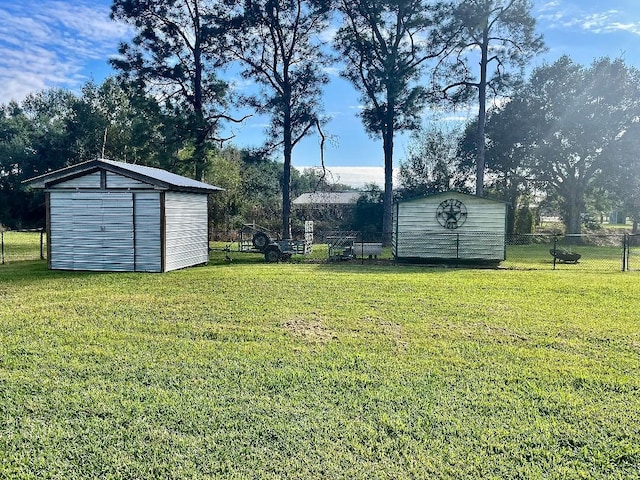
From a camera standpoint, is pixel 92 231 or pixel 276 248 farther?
pixel 276 248

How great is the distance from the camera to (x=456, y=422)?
3.49m

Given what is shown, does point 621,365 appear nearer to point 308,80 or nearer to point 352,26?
point 308,80

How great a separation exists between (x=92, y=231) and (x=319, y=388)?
10.2 metres

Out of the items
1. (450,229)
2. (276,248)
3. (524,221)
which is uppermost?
(524,221)

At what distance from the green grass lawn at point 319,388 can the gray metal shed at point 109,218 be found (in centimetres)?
384

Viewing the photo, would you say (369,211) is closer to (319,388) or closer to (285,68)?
(285,68)

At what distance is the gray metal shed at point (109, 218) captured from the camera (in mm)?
11773

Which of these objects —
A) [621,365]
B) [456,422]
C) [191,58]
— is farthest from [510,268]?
[191,58]

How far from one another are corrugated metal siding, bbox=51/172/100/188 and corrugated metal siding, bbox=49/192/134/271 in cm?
21

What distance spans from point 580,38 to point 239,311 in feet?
63.3

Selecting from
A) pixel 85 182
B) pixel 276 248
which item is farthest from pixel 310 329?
pixel 276 248

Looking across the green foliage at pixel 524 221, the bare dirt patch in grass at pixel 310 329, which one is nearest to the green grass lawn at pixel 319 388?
the bare dirt patch in grass at pixel 310 329

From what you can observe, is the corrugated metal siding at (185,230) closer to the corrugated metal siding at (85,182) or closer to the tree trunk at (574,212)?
the corrugated metal siding at (85,182)

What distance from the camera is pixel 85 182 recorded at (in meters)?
11.9
